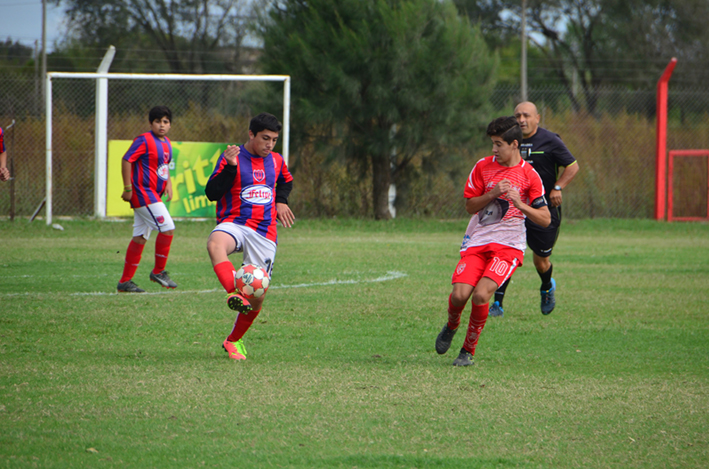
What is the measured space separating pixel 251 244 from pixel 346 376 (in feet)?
4.02

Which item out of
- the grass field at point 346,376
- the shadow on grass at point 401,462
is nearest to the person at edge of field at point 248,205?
the grass field at point 346,376

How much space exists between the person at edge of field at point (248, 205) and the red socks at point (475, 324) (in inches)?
55.5

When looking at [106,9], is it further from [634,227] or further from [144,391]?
[144,391]

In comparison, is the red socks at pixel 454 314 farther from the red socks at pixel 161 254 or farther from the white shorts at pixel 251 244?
the red socks at pixel 161 254

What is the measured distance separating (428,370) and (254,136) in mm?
1995

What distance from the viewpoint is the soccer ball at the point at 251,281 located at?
4.92 metres

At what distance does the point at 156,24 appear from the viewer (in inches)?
1281

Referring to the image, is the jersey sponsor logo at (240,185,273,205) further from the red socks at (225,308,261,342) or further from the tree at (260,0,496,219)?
the tree at (260,0,496,219)

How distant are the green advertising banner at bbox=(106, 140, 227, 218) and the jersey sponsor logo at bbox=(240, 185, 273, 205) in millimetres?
10485

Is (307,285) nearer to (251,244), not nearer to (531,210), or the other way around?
(251,244)

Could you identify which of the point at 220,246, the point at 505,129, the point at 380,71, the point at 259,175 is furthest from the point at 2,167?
the point at 380,71

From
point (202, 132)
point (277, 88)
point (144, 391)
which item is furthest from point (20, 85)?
point (144, 391)

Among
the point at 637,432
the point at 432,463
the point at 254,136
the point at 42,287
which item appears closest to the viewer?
the point at 432,463

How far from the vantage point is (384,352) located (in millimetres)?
5434
